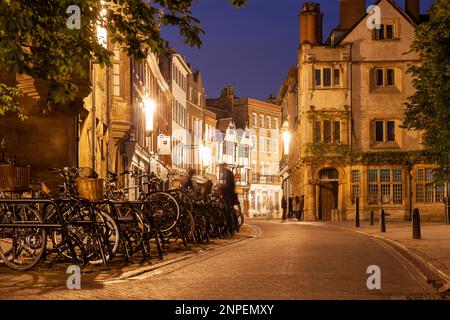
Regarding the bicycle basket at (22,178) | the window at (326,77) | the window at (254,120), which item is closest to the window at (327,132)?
the window at (326,77)

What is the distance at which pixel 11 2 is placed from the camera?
12.0m

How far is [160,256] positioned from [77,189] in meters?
1.74

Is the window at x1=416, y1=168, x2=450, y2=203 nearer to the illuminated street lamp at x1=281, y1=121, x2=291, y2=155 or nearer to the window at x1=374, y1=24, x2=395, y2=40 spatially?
the window at x1=374, y1=24, x2=395, y2=40

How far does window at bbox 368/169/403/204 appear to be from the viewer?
50438mm

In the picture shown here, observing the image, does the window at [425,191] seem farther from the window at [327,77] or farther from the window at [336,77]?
the window at [327,77]

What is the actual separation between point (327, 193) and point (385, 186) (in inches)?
146

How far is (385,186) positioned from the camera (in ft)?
166

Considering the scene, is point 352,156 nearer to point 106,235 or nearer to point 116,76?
point 116,76

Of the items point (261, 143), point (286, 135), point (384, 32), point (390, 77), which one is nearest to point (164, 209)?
point (390, 77)

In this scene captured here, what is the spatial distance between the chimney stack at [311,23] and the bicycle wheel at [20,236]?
43431 millimetres

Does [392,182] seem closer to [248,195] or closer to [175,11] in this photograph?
[175,11]

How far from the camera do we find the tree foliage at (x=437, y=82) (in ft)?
83.3

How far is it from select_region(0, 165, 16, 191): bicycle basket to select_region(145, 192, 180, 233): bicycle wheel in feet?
9.70

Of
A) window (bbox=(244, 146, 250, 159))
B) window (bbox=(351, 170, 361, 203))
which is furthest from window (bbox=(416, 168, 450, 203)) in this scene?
window (bbox=(244, 146, 250, 159))
